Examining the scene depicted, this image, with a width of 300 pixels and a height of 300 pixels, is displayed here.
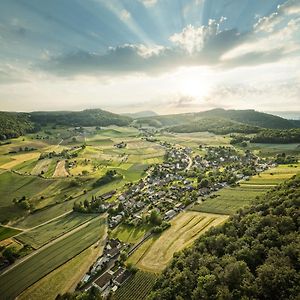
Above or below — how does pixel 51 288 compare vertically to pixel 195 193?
below

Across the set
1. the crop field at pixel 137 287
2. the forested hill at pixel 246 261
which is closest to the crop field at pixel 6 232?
the crop field at pixel 137 287

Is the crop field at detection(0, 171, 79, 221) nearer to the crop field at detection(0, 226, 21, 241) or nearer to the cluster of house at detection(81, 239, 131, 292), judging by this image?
the crop field at detection(0, 226, 21, 241)

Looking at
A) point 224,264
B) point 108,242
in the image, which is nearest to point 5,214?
point 108,242

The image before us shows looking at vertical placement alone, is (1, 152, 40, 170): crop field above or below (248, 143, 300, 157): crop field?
below

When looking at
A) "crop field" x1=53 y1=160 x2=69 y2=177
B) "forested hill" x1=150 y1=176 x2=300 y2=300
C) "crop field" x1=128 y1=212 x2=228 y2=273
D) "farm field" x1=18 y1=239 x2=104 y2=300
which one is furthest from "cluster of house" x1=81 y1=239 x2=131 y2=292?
"crop field" x1=53 y1=160 x2=69 y2=177

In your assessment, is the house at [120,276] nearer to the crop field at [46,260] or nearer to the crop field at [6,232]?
the crop field at [46,260]

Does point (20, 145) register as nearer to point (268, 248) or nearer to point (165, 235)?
point (165, 235)
